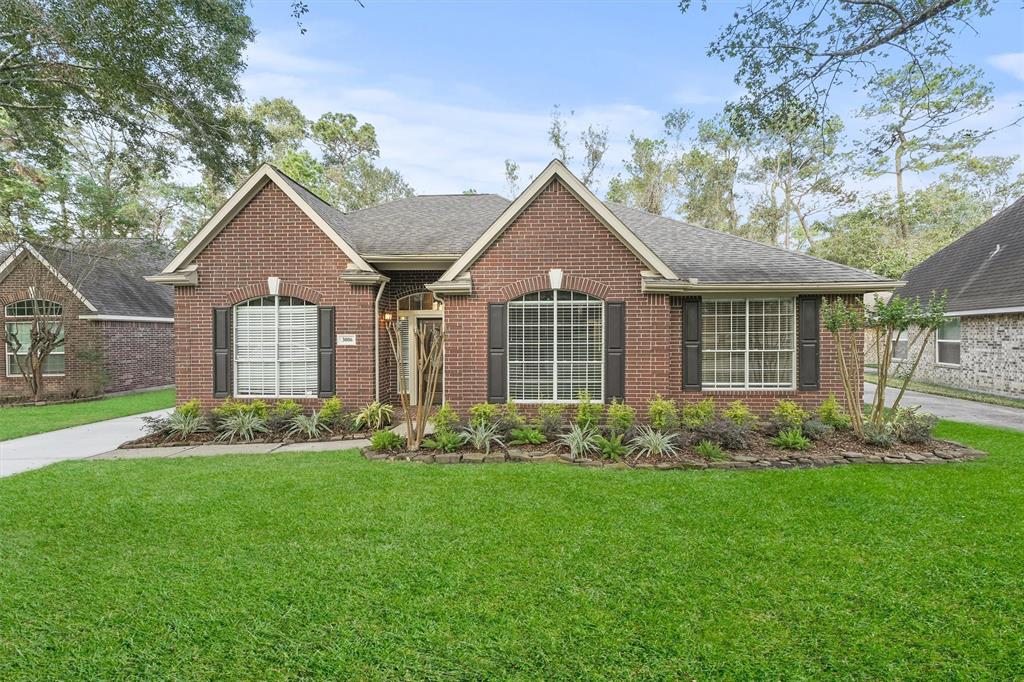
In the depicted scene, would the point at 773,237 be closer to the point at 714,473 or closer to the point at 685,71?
the point at 685,71

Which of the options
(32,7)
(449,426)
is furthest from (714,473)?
(32,7)

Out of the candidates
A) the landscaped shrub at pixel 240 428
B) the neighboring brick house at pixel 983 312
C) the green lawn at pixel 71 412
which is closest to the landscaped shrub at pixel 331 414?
the landscaped shrub at pixel 240 428

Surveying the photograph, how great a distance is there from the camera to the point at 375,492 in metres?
5.74

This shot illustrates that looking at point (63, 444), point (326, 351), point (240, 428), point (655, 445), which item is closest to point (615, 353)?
point (655, 445)

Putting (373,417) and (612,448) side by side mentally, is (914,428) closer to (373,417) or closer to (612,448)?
(612,448)

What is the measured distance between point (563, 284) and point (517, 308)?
0.97m

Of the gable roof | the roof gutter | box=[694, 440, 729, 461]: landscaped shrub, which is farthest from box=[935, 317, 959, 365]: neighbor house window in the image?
box=[694, 440, 729, 461]: landscaped shrub

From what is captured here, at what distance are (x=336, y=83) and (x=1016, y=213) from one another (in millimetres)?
23678

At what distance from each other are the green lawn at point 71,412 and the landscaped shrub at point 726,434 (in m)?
12.8

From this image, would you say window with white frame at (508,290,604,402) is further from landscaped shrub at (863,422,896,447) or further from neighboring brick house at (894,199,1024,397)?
neighboring brick house at (894,199,1024,397)

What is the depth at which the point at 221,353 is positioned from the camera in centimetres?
967

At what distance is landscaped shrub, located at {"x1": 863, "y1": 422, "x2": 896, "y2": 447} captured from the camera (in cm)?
752

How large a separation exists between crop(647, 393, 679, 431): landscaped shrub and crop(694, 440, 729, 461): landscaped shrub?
0.95 m

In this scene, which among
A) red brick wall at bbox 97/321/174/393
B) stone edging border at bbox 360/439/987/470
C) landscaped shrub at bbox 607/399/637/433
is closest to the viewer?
stone edging border at bbox 360/439/987/470
